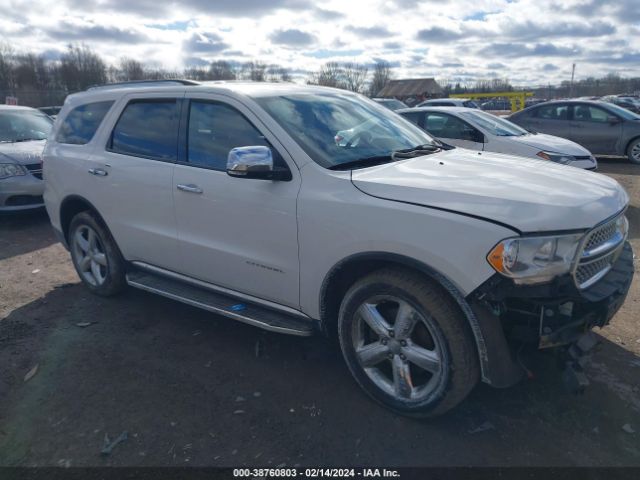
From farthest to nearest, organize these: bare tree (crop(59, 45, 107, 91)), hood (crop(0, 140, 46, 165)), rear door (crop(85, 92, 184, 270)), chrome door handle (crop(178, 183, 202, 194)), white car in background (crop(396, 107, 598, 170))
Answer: bare tree (crop(59, 45, 107, 91)), white car in background (crop(396, 107, 598, 170)), hood (crop(0, 140, 46, 165)), rear door (crop(85, 92, 184, 270)), chrome door handle (crop(178, 183, 202, 194))

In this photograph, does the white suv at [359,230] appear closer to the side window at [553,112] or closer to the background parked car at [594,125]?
the background parked car at [594,125]

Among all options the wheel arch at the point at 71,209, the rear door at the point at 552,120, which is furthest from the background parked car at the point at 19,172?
the rear door at the point at 552,120

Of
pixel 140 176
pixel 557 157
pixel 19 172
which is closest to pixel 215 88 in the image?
pixel 140 176

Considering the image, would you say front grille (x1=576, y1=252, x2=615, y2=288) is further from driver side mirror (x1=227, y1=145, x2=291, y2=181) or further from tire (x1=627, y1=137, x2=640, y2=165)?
tire (x1=627, y1=137, x2=640, y2=165)

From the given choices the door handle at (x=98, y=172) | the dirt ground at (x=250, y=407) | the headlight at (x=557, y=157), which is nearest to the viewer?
the dirt ground at (x=250, y=407)

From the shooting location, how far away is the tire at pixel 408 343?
2.56 metres

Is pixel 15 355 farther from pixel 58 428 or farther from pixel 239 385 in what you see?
pixel 239 385

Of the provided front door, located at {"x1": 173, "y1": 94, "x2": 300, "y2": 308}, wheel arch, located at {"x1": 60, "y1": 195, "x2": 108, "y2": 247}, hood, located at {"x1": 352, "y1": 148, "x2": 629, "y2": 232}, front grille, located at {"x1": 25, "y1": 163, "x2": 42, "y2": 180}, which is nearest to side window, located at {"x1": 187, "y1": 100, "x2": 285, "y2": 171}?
front door, located at {"x1": 173, "y1": 94, "x2": 300, "y2": 308}

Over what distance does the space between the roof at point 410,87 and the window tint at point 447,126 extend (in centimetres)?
5469

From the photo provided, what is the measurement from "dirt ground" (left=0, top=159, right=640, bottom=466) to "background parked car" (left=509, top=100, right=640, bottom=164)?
8.74 meters

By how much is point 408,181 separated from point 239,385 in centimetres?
176

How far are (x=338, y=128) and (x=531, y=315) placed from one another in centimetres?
181

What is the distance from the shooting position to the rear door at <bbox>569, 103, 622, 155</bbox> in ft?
37.7

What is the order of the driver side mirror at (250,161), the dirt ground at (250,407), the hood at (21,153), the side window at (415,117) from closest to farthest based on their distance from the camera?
the dirt ground at (250,407)
the driver side mirror at (250,161)
the hood at (21,153)
the side window at (415,117)
